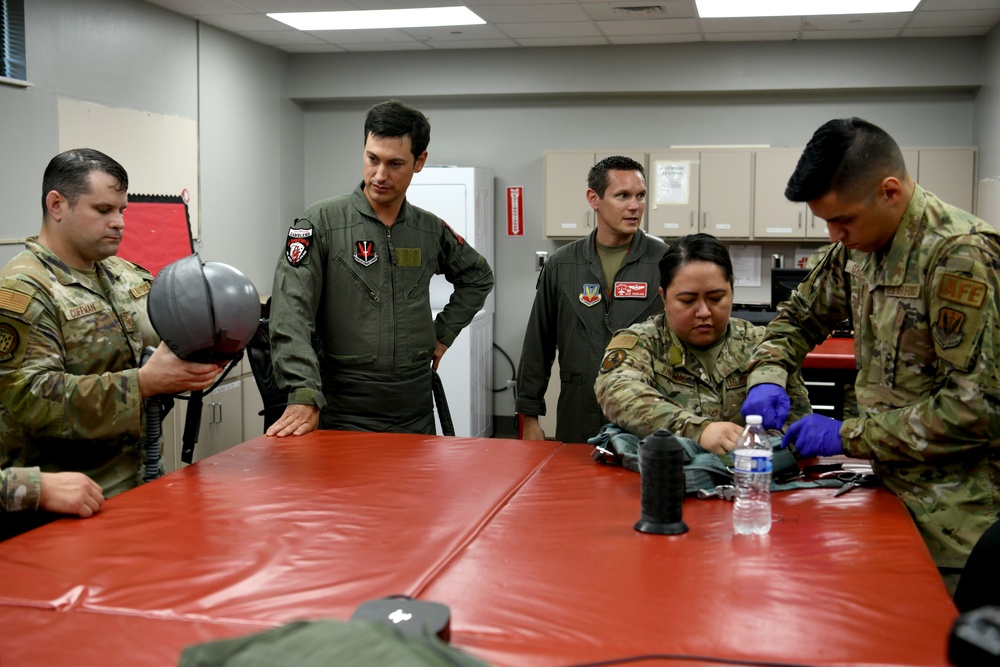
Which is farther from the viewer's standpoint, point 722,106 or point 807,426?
point 722,106

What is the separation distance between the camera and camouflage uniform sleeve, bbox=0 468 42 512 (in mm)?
2041

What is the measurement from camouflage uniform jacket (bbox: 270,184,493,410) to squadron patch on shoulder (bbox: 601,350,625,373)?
34.8 inches

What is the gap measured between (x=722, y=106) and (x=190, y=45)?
151 inches

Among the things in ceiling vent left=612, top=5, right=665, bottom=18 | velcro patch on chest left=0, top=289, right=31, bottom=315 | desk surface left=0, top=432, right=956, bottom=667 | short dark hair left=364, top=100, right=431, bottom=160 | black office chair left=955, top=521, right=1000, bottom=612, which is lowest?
black office chair left=955, top=521, right=1000, bottom=612

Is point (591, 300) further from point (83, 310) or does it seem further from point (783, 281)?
point (783, 281)

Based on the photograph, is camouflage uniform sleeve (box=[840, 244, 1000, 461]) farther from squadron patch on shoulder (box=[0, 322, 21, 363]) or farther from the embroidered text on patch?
squadron patch on shoulder (box=[0, 322, 21, 363])

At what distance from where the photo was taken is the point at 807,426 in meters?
2.32

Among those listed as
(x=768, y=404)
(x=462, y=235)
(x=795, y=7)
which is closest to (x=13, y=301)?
(x=768, y=404)

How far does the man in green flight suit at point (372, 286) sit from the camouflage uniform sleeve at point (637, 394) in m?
0.90

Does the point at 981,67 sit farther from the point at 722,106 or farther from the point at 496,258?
the point at 496,258

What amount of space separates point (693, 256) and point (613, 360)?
38 cm

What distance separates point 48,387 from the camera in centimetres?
239

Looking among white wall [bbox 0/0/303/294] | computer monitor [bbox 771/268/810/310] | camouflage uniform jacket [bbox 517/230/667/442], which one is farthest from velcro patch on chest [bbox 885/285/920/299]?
white wall [bbox 0/0/303/294]

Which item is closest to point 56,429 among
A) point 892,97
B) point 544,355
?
point 544,355
